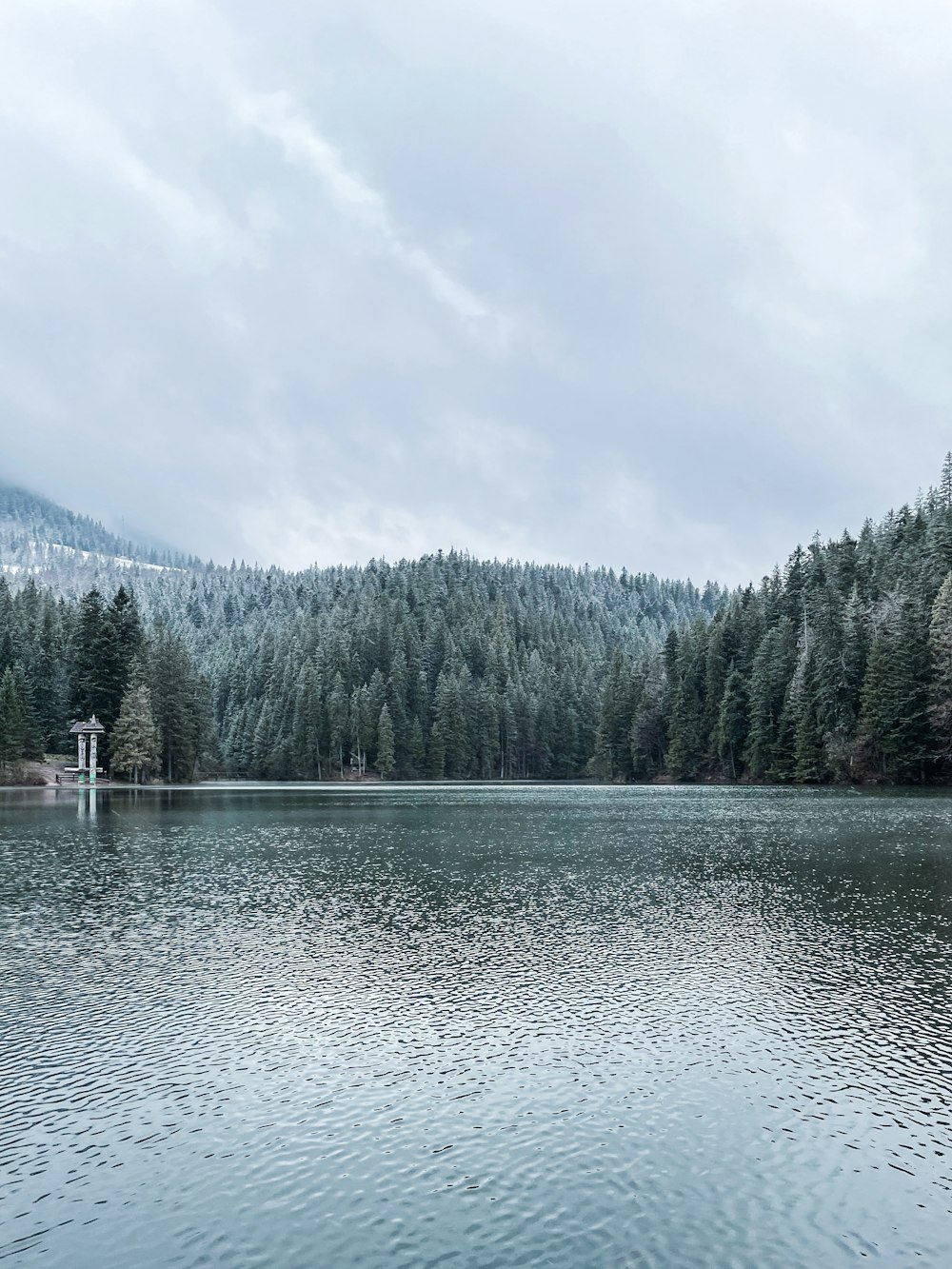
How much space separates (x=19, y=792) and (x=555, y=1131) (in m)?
104

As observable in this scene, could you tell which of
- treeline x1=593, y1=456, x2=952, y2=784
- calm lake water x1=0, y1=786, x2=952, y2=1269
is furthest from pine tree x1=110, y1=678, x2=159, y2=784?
calm lake water x1=0, y1=786, x2=952, y2=1269

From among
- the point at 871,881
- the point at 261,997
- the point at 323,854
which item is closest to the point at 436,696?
the point at 323,854

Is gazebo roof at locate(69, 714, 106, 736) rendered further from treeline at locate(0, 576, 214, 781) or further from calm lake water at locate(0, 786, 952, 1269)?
calm lake water at locate(0, 786, 952, 1269)

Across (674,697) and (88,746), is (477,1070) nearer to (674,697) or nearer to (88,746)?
(88,746)

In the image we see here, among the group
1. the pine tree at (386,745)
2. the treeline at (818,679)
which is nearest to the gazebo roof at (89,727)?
the pine tree at (386,745)

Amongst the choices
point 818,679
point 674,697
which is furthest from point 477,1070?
point 674,697

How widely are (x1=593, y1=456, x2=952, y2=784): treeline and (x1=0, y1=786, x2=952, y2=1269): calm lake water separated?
224ft

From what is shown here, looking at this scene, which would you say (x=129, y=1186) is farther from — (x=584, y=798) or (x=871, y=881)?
(x=584, y=798)

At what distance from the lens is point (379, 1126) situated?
47.3ft

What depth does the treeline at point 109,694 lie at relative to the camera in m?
112

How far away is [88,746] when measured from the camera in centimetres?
11694

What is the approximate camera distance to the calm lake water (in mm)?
11469

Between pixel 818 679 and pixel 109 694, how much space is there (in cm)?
8957

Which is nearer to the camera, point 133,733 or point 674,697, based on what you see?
point 133,733
